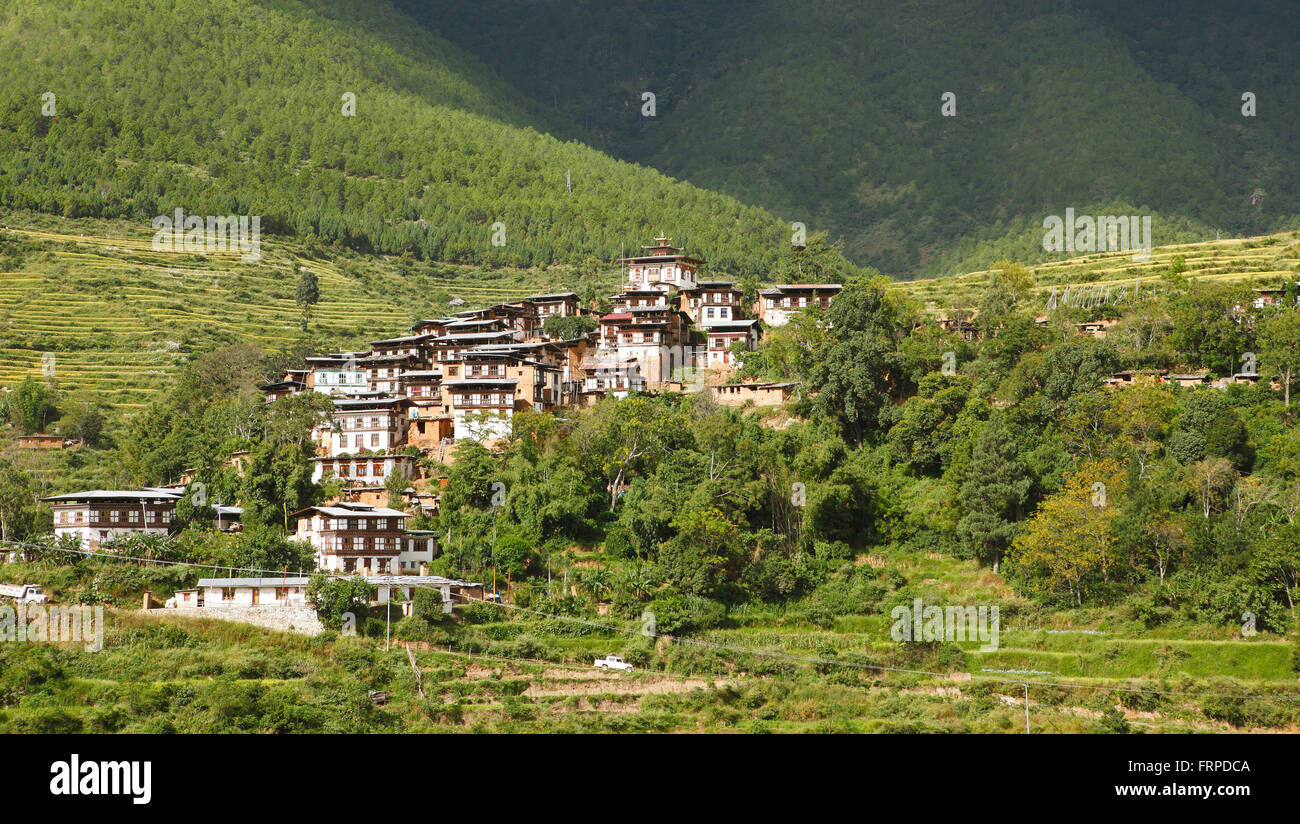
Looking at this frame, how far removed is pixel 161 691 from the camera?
4519 cm

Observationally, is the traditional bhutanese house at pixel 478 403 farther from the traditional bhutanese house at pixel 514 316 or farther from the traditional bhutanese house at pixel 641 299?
the traditional bhutanese house at pixel 641 299

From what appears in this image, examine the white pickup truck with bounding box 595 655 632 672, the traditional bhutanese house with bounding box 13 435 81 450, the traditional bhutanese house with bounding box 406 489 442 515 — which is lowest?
the white pickup truck with bounding box 595 655 632 672

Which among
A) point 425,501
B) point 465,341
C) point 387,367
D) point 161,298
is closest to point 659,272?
point 465,341

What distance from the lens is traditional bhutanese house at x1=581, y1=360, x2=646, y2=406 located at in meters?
74.6

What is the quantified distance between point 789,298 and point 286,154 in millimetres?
87506

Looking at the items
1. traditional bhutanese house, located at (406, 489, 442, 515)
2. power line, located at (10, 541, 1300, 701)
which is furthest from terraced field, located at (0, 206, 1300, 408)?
traditional bhutanese house, located at (406, 489, 442, 515)

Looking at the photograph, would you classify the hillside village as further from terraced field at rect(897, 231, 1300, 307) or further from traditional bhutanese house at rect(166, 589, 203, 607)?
terraced field at rect(897, 231, 1300, 307)

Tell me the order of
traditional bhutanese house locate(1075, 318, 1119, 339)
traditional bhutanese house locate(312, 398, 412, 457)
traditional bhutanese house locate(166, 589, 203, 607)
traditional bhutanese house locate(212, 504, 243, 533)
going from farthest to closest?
traditional bhutanese house locate(1075, 318, 1119, 339), traditional bhutanese house locate(312, 398, 412, 457), traditional bhutanese house locate(212, 504, 243, 533), traditional bhutanese house locate(166, 589, 203, 607)

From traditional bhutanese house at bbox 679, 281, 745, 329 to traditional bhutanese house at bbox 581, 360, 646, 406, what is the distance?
9.36 meters

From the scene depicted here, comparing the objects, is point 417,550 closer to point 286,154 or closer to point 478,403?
point 478,403

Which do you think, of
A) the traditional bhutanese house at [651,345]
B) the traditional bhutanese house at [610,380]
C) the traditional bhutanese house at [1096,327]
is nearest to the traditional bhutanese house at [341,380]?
the traditional bhutanese house at [610,380]

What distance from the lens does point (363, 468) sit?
6594cm

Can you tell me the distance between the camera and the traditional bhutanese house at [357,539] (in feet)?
186
